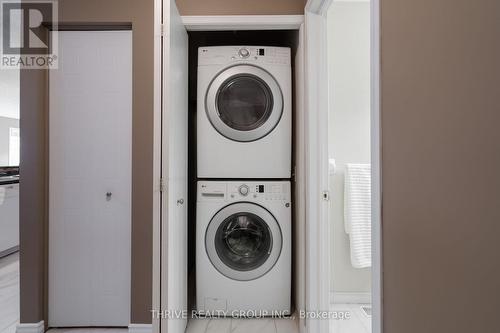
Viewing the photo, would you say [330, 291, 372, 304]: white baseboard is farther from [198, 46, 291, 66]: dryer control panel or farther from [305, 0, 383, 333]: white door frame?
[198, 46, 291, 66]: dryer control panel

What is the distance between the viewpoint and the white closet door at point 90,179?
1.93 meters

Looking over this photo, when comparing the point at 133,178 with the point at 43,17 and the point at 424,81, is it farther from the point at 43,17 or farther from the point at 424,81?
the point at 424,81

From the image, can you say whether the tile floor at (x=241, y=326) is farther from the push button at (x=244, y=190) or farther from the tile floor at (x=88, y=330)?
the push button at (x=244, y=190)

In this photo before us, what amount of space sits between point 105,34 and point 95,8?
167mm

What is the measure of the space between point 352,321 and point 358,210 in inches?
32.1

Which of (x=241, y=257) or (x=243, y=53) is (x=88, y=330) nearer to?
(x=241, y=257)

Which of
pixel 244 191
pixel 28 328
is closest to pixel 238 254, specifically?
pixel 244 191

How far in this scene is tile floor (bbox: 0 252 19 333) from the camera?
2.02 meters

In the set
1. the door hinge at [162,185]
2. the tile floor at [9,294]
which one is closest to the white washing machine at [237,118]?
the door hinge at [162,185]

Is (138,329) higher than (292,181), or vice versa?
(292,181)

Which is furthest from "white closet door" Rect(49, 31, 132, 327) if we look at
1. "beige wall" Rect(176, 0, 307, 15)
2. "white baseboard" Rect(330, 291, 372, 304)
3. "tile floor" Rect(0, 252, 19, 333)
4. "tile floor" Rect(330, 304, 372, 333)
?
"white baseboard" Rect(330, 291, 372, 304)

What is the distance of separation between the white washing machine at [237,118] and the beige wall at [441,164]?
4.26 feet

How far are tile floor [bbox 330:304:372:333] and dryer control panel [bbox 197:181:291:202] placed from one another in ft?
3.15

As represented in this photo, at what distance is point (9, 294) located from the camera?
96.0 inches
